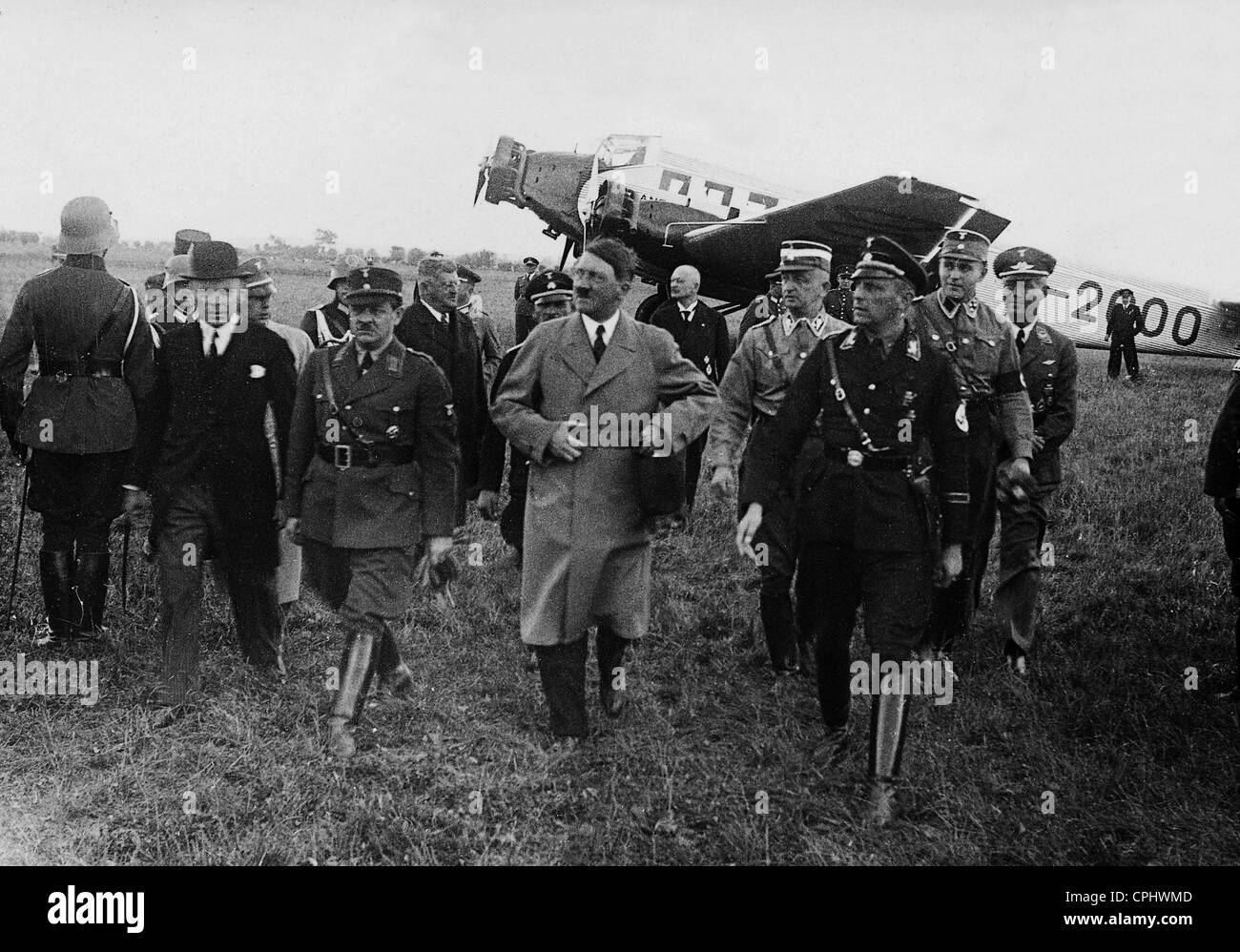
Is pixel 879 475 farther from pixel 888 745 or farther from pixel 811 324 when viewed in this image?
pixel 811 324

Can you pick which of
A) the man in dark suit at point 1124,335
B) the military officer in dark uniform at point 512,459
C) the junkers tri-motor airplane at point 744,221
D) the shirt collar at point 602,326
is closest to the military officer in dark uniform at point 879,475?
the shirt collar at point 602,326

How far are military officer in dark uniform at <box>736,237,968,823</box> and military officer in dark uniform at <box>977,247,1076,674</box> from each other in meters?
1.44

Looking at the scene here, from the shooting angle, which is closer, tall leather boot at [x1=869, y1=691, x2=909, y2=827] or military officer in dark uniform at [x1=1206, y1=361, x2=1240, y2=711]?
tall leather boot at [x1=869, y1=691, x2=909, y2=827]

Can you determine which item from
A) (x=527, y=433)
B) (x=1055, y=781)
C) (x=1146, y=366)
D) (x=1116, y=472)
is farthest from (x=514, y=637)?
(x=1146, y=366)

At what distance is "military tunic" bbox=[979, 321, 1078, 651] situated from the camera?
5.16 metres

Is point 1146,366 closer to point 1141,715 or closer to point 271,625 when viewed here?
point 1141,715

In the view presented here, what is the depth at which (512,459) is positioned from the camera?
5570 mm

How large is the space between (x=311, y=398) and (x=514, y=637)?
1655mm

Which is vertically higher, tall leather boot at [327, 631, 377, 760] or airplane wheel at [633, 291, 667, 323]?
airplane wheel at [633, 291, 667, 323]

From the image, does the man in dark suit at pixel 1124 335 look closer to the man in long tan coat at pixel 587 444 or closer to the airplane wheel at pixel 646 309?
the airplane wheel at pixel 646 309

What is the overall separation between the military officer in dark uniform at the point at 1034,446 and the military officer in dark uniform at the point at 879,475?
4.72 feet

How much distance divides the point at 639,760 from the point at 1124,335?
455 inches

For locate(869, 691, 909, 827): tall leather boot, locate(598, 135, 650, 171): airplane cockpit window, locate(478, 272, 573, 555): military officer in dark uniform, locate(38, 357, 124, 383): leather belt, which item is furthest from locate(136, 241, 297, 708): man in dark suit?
locate(598, 135, 650, 171): airplane cockpit window

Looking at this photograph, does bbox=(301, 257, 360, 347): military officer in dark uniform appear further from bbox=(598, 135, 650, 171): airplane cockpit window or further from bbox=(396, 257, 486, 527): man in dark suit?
bbox=(598, 135, 650, 171): airplane cockpit window
